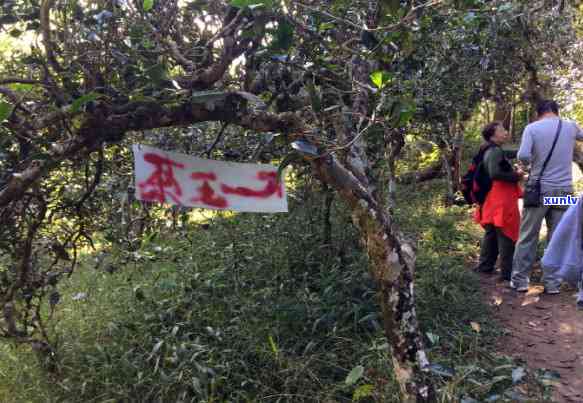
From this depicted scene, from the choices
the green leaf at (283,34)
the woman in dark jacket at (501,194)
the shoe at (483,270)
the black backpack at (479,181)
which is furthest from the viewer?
the shoe at (483,270)

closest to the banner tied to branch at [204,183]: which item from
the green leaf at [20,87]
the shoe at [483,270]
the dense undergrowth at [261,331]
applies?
the green leaf at [20,87]

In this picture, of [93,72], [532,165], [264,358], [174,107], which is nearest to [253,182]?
[174,107]

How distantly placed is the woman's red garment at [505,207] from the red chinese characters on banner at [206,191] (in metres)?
2.75

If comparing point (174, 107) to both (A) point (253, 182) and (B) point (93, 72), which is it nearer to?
(B) point (93, 72)

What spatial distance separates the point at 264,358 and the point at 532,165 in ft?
8.29

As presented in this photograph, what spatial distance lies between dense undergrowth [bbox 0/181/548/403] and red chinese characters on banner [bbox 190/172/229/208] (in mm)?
748

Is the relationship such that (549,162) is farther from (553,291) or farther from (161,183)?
(161,183)

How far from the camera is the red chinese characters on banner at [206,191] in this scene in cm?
255

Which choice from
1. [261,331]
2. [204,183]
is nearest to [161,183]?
[204,183]

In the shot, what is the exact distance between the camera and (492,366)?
3045 mm

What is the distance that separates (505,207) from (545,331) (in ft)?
3.61

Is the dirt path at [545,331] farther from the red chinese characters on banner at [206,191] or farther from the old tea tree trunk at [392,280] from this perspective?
the red chinese characters on banner at [206,191]

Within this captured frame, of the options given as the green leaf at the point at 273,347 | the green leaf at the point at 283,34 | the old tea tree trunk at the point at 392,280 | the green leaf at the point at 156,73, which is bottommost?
the green leaf at the point at 273,347

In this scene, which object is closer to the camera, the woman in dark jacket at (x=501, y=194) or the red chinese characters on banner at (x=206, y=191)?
the red chinese characters on banner at (x=206, y=191)
